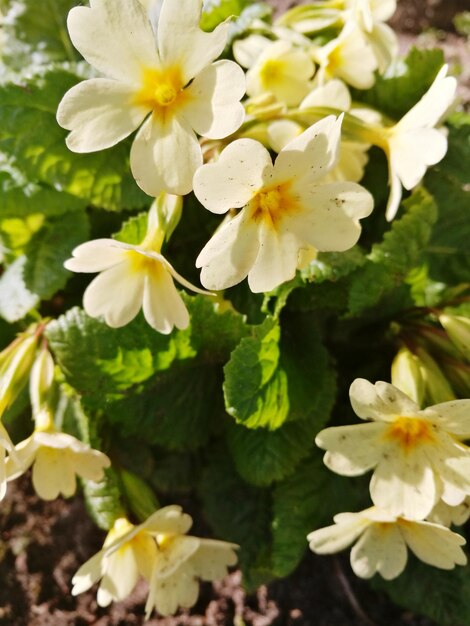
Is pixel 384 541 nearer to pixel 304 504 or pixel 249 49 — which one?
pixel 304 504

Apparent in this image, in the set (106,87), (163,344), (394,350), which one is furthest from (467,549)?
(106,87)

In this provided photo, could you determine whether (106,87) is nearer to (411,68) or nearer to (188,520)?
(188,520)

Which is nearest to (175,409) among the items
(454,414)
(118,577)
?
(118,577)

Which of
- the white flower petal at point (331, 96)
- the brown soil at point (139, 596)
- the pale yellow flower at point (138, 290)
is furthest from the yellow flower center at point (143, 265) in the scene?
the brown soil at point (139, 596)

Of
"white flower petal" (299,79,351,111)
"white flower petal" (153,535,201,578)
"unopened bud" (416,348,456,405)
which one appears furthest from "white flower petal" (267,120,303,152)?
"white flower petal" (153,535,201,578)

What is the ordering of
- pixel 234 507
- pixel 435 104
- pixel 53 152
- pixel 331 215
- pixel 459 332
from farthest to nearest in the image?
pixel 234 507, pixel 53 152, pixel 459 332, pixel 435 104, pixel 331 215

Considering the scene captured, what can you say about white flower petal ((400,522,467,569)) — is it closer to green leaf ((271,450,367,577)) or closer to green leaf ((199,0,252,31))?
green leaf ((271,450,367,577))
